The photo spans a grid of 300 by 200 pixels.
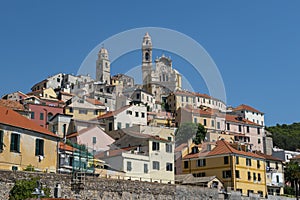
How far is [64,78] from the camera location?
145m

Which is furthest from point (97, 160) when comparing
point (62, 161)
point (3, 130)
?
point (3, 130)

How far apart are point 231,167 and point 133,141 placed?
40.5 ft

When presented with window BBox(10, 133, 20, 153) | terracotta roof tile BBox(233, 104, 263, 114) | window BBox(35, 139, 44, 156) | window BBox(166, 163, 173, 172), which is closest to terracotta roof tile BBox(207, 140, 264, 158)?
window BBox(166, 163, 173, 172)

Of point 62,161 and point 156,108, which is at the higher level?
point 156,108

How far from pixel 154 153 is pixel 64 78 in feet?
294

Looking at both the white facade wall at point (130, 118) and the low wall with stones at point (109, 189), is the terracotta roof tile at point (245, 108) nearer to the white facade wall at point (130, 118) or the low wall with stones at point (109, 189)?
the white facade wall at point (130, 118)

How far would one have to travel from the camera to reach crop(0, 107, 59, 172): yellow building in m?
37.4

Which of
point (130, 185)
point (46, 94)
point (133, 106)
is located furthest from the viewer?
point (46, 94)

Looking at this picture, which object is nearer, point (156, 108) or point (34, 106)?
point (34, 106)

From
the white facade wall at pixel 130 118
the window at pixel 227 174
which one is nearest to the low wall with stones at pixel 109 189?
the window at pixel 227 174

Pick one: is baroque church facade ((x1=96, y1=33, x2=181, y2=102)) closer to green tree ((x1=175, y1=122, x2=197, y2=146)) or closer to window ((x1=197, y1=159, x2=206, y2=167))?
green tree ((x1=175, y1=122, x2=197, y2=146))

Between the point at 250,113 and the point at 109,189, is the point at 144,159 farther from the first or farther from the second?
the point at 250,113

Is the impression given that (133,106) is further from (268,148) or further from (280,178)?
(268,148)

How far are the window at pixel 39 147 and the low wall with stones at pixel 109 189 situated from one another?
5410 millimetres
